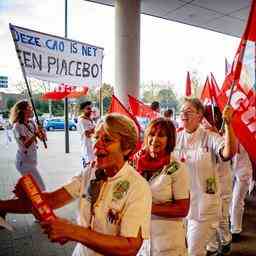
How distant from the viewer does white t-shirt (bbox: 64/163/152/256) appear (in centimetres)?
108

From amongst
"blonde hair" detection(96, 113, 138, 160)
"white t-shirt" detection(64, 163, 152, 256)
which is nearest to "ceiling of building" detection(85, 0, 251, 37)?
"blonde hair" detection(96, 113, 138, 160)

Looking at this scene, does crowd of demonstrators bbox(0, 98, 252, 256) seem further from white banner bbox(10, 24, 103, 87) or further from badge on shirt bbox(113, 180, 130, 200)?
white banner bbox(10, 24, 103, 87)

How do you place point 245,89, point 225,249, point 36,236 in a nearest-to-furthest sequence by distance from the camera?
1. point 245,89
2. point 225,249
3. point 36,236

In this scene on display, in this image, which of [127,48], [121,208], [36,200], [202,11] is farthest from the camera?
[202,11]

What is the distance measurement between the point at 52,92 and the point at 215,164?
3.68 meters

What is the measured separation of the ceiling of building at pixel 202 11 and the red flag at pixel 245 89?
4.03 meters

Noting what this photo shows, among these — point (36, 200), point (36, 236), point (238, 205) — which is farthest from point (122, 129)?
point (238, 205)

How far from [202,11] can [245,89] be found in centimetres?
466

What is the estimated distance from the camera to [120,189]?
1147 mm

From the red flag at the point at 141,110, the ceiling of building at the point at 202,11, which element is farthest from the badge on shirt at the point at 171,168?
the ceiling of building at the point at 202,11

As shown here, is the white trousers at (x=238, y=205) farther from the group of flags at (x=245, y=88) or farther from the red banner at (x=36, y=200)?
the red banner at (x=36, y=200)

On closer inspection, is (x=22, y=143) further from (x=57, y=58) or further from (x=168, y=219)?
(x=168, y=219)

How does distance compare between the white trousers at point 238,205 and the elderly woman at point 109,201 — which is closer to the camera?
the elderly woman at point 109,201

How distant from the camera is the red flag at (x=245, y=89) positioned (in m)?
2.00
